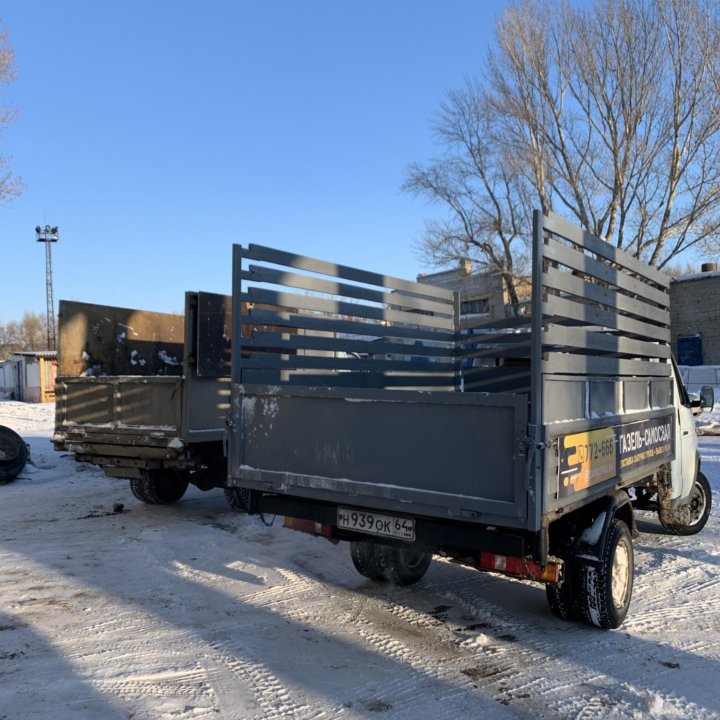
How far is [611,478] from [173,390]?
4.67 meters

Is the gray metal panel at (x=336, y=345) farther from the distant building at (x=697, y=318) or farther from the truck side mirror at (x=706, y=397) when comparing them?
the distant building at (x=697, y=318)

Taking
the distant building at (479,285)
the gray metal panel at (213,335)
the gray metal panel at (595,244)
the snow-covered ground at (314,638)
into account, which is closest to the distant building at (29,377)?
the distant building at (479,285)

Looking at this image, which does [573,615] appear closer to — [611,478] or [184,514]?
[611,478]

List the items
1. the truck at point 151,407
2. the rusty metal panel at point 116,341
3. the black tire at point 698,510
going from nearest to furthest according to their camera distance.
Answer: the black tire at point 698,510
the truck at point 151,407
the rusty metal panel at point 116,341

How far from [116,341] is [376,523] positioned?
5.76 meters

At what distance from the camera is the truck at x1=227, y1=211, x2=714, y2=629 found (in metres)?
3.45

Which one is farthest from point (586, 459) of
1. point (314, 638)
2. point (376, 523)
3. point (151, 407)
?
point (151, 407)

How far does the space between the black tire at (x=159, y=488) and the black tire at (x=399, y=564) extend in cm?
369

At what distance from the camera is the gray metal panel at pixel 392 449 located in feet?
11.3

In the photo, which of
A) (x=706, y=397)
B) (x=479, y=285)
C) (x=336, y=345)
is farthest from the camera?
(x=479, y=285)

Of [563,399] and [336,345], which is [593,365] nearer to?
[563,399]

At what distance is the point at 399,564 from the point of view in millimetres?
5066

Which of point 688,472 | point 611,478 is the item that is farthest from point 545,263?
point 688,472

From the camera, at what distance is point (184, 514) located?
25.6 ft
